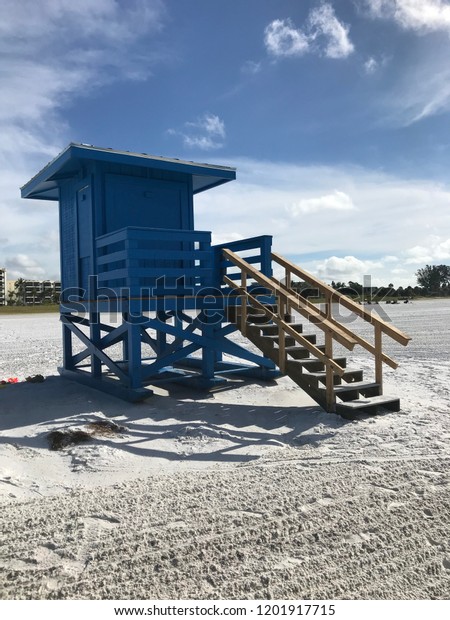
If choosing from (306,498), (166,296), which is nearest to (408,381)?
(166,296)

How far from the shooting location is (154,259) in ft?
30.5

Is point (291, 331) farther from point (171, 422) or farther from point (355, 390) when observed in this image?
point (171, 422)

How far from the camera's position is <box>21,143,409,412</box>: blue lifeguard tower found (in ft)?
25.6

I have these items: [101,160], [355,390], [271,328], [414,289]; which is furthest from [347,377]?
[414,289]

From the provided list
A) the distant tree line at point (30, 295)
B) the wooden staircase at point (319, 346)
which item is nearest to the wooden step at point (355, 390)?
the wooden staircase at point (319, 346)

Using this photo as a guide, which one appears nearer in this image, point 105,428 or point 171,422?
point 105,428

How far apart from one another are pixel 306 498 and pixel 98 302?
6.22 meters

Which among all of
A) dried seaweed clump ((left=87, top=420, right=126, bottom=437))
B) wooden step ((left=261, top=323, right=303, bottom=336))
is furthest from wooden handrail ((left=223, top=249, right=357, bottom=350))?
dried seaweed clump ((left=87, top=420, right=126, bottom=437))

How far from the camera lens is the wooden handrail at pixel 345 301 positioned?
23.0 feet

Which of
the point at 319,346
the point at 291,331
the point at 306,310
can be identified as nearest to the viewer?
the point at 291,331

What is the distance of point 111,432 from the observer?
253 inches

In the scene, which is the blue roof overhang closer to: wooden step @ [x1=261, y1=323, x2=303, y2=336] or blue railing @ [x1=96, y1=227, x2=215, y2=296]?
blue railing @ [x1=96, y1=227, x2=215, y2=296]

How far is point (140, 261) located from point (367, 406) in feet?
16.7
